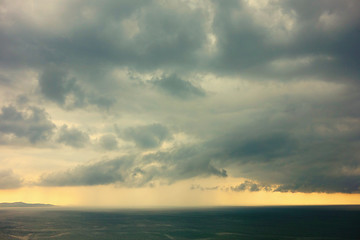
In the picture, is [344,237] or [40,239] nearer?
[40,239]

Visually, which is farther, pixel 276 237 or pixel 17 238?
pixel 276 237

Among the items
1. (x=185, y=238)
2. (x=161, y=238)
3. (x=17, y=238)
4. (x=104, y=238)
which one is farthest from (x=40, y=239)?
(x=185, y=238)

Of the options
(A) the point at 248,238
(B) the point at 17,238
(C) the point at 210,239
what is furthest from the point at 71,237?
(A) the point at 248,238

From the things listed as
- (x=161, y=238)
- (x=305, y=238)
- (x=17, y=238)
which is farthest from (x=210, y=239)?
(x=17, y=238)

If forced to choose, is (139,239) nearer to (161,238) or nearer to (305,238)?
(161,238)

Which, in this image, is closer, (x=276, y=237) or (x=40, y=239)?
(x=40, y=239)

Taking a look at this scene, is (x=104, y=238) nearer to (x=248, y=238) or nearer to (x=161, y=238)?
(x=161, y=238)

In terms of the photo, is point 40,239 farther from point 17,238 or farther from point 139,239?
point 139,239
